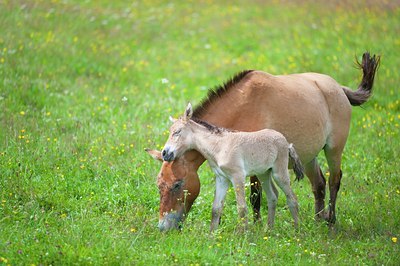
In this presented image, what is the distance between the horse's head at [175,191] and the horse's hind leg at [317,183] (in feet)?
7.03

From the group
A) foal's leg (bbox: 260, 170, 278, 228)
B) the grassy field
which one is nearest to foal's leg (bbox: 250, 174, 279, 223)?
the grassy field

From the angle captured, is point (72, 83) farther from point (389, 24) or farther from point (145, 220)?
point (389, 24)

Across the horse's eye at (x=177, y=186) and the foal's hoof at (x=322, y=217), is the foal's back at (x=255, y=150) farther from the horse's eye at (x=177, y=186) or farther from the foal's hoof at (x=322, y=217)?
the foal's hoof at (x=322, y=217)

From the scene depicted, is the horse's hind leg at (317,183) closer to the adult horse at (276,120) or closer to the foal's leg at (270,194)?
the adult horse at (276,120)

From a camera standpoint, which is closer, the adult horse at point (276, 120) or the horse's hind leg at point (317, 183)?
the adult horse at point (276, 120)

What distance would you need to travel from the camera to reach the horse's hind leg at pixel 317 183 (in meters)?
8.06

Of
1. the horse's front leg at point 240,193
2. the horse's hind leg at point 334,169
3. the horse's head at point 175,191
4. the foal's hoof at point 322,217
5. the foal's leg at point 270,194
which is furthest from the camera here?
the horse's hind leg at point 334,169

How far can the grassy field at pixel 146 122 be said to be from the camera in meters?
6.09

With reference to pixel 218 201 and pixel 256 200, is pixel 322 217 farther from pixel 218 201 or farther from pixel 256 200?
pixel 218 201

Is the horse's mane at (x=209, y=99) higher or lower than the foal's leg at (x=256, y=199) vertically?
Result: higher

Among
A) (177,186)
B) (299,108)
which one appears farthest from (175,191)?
(299,108)

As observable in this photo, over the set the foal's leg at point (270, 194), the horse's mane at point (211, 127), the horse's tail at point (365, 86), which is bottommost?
the foal's leg at point (270, 194)

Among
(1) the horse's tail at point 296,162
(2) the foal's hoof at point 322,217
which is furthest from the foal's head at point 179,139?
(2) the foal's hoof at point 322,217

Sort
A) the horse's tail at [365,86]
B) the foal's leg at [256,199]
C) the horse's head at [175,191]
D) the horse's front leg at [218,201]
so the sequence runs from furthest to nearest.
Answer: the horse's tail at [365,86] < the foal's leg at [256,199] < the horse's front leg at [218,201] < the horse's head at [175,191]
